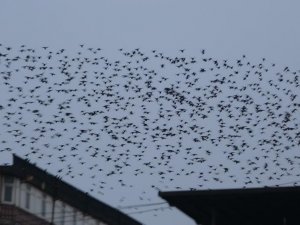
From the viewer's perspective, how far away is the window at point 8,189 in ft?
141

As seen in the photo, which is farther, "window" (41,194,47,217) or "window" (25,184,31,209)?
"window" (41,194,47,217)

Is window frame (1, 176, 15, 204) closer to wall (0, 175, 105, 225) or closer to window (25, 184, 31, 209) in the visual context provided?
wall (0, 175, 105, 225)

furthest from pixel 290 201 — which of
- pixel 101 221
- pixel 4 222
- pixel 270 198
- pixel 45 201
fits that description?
pixel 101 221

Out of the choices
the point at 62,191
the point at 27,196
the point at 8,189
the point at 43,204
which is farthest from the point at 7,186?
the point at 62,191

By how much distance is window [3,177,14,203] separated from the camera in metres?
42.8

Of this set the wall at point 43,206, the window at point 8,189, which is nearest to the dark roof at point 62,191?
the wall at point 43,206

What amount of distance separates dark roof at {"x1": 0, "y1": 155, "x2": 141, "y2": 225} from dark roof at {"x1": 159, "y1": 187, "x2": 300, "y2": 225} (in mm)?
20468

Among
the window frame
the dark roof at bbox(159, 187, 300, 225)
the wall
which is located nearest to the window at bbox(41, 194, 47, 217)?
the wall

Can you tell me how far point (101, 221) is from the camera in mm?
54375

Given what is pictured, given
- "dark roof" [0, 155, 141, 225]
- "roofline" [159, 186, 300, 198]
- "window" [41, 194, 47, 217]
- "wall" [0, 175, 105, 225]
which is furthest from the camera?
"window" [41, 194, 47, 217]

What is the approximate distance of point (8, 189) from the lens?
43125 millimetres

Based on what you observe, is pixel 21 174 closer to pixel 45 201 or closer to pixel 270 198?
pixel 45 201

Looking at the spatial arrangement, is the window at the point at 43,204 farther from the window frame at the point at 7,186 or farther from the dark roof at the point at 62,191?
the window frame at the point at 7,186

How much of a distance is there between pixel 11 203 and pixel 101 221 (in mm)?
12778
